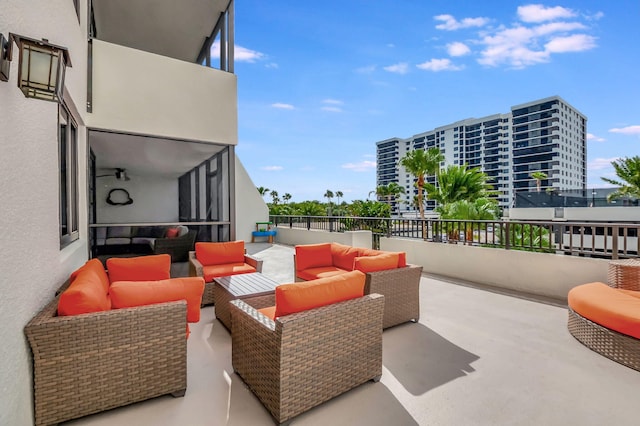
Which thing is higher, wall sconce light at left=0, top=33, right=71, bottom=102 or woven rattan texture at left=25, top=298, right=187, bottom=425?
wall sconce light at left=0, top=33, right=71, bottom=102

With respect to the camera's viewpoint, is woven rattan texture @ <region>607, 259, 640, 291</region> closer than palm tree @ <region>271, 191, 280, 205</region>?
Yes

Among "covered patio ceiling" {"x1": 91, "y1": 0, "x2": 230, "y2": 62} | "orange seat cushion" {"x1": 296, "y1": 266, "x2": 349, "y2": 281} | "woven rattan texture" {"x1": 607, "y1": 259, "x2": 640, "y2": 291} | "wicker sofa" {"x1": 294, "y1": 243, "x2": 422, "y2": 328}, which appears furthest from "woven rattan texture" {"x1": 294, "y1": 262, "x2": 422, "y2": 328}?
"covered patio ceiling" {"x1": 91, "y1": 0, "x2": 230, "y2": 62}

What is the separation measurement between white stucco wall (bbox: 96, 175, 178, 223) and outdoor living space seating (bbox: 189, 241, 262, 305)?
173 centimetres

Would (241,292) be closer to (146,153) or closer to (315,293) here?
(315,293)

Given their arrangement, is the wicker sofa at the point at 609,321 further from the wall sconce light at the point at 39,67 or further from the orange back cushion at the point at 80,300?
the wall sconce light at the point at 39,67

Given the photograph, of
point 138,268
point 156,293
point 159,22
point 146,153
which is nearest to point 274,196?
point 159,22

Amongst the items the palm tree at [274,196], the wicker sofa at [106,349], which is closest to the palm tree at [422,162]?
the wicker sofa at [106,349]

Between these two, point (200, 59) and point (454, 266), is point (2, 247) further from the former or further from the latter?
point (200, 59)

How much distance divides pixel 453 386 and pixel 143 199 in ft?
20.6

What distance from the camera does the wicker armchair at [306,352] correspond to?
1.79 metres

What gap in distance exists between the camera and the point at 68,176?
3297 millimetres

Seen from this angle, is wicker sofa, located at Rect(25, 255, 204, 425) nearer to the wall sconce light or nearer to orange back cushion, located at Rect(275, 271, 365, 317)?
orange back cushion, located at Rect(275, 271, 365, 317)

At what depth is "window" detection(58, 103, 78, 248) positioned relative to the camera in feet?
9.85

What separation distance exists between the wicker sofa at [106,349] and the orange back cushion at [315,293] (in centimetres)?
70
